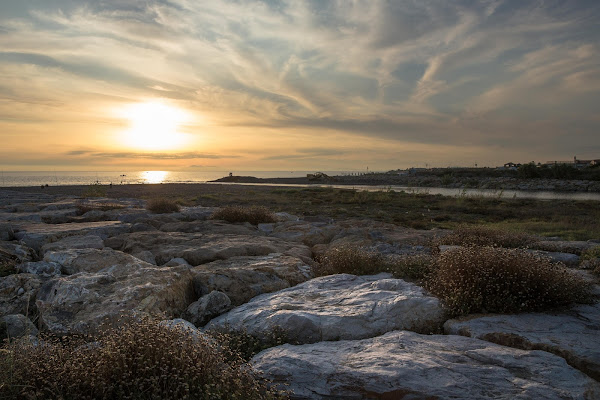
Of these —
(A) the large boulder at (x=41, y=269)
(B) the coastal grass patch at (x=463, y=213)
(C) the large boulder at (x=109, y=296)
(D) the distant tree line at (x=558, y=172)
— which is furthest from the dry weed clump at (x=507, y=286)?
(D) the distant tree line at (x=558, y=172)

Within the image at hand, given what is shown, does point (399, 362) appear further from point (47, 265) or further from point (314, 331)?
point (47, 265)

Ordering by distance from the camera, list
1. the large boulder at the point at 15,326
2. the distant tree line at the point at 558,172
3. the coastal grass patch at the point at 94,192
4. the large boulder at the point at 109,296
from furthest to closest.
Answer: the distant tree line at the point at 558,172 → the coastal grass patch at the point at 94,192 → the large boulder at the point at 109,296 → the large boulder at the point at 15,326

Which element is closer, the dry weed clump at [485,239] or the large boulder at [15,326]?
the large boulder at [15,326]

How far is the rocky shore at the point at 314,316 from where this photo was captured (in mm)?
3301

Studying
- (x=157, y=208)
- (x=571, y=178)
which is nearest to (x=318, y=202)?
(x=157, y=208)

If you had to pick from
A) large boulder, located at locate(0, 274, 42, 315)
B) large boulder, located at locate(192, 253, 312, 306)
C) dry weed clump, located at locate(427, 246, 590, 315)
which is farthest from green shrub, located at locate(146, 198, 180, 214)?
dry weed clump, located at locate(427, 246, 590, 315)

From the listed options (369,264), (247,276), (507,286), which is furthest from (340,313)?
(369,264)

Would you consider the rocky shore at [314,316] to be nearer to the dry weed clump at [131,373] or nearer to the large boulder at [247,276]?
the large boulder at [247,276]

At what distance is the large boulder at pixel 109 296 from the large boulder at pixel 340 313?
86 centimetres

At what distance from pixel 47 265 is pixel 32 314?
4.44ft

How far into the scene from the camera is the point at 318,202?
95.0ft

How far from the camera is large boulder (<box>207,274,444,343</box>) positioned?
4.53m

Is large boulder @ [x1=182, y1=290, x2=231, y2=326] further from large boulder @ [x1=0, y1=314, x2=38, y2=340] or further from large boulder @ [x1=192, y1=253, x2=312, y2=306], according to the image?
large boulder @ [x1=0, y1=314, x2=38, y2=340]

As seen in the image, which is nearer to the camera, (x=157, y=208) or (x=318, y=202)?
(x=157, y=208)
